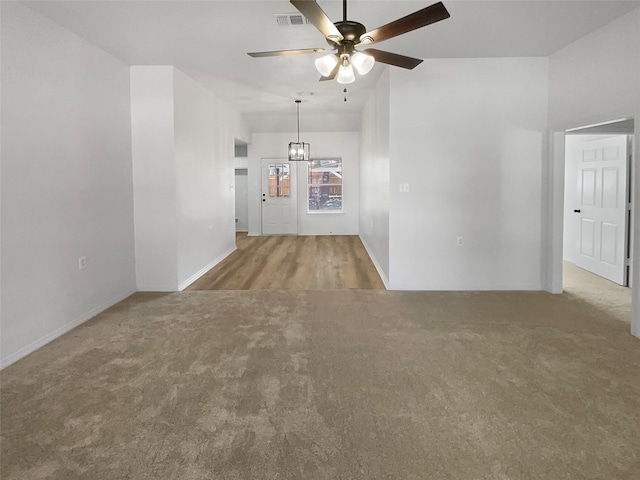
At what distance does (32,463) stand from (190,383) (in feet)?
3.06

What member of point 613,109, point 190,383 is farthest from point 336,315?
point 613,109

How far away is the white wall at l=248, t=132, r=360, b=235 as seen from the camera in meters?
10.6

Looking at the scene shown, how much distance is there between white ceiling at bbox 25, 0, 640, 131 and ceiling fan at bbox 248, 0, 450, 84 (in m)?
0.65

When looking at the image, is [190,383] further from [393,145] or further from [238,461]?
[393,145]

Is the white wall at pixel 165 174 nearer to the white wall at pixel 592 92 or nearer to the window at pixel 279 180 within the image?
the white wall at pixel 592 92

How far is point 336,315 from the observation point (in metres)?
4.18

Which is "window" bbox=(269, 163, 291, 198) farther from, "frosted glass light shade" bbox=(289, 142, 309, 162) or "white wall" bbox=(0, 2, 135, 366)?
"white wall" bbox=(0, 2, 135, 366)

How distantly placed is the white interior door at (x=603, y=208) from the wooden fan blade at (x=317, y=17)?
14.8ft

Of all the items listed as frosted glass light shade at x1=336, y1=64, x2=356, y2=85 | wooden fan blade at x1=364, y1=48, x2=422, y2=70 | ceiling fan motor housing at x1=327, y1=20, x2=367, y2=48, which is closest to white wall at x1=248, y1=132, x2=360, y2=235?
wooden fan blade at x1=364, y1=48, x2=422, y2=70

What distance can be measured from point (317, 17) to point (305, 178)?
330 inches

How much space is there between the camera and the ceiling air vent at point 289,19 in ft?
11.4

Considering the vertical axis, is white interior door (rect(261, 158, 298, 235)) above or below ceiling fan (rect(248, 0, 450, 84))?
below

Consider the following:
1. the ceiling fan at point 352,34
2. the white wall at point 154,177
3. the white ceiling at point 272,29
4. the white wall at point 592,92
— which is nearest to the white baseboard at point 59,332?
the white wall at point 154,177

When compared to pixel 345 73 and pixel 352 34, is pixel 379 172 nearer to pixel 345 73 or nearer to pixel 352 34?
pixel 345 73
